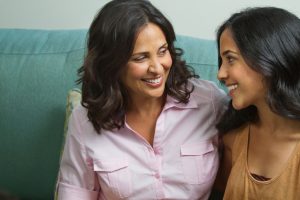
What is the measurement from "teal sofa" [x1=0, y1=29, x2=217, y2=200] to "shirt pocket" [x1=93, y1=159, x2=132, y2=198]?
348 millimetres

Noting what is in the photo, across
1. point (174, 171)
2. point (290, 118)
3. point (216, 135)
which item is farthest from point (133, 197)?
point (290, 118)

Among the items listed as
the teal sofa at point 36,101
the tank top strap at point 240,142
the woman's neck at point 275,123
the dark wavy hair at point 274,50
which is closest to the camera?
the dark wavy hair at point 274,50

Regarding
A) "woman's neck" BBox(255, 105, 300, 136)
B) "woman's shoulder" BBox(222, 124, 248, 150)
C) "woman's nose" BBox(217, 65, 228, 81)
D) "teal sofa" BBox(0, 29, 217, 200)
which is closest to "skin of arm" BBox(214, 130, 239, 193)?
"woman's shoulder" BBox(222, 124, 248, 150)

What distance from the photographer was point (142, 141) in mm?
1381

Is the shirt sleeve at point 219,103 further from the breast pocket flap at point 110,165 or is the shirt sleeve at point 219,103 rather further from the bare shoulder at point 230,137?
the breast pocket flap at point 110,165

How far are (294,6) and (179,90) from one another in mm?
646

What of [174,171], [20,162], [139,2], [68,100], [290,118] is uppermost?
[139,2]

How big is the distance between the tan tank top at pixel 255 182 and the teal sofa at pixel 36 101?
44cm

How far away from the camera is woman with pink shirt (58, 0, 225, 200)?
4.42 feet

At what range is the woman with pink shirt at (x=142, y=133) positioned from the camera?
4.42 ft

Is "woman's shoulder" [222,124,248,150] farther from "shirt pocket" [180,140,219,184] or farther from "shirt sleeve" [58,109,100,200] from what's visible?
"shirt sleeve" [58,109,100,200]

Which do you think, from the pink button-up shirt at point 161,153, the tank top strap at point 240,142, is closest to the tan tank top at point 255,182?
the tank top strap at point 240,142

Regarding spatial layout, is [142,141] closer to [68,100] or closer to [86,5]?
[68,100]

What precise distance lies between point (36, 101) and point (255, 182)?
87cm
